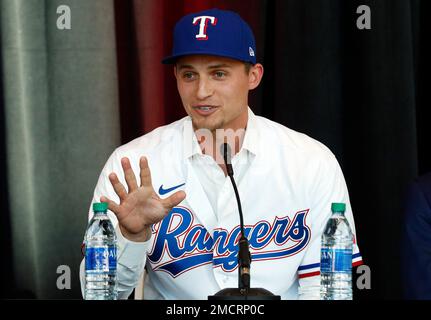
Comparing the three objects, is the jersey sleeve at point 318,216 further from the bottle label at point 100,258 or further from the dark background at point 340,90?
the bottle label at point 100,258

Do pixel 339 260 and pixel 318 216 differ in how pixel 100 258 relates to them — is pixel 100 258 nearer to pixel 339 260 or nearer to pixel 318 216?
pixel 339 260

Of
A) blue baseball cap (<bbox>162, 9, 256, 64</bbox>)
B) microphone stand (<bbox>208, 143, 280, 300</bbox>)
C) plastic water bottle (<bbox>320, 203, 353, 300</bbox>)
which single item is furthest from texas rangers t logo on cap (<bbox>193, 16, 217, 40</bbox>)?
microphone stand (<bbox>208, 143, 280, 300</bbox>)

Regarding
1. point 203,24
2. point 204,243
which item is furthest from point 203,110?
point 204,243

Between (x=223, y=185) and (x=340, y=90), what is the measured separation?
928 mm

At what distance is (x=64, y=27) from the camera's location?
11.5 feet

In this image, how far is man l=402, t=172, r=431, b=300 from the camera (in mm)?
2791

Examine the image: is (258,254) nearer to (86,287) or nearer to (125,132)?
(86,287)

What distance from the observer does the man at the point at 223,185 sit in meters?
2.77

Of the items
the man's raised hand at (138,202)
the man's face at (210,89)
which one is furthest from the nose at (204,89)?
the man's raised hand at (138,202)

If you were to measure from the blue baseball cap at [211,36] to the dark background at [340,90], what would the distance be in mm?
676

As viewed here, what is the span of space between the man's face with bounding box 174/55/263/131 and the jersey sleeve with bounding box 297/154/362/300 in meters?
0.35

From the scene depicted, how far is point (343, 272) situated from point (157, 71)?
1605 millimetres

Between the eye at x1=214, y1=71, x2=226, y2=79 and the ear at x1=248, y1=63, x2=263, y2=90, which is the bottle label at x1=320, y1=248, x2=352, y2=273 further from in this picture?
the ear at x1=248, y1=63, x2=263, y2=90

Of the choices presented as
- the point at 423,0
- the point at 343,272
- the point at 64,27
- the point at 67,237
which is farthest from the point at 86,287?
the point at 423,0
